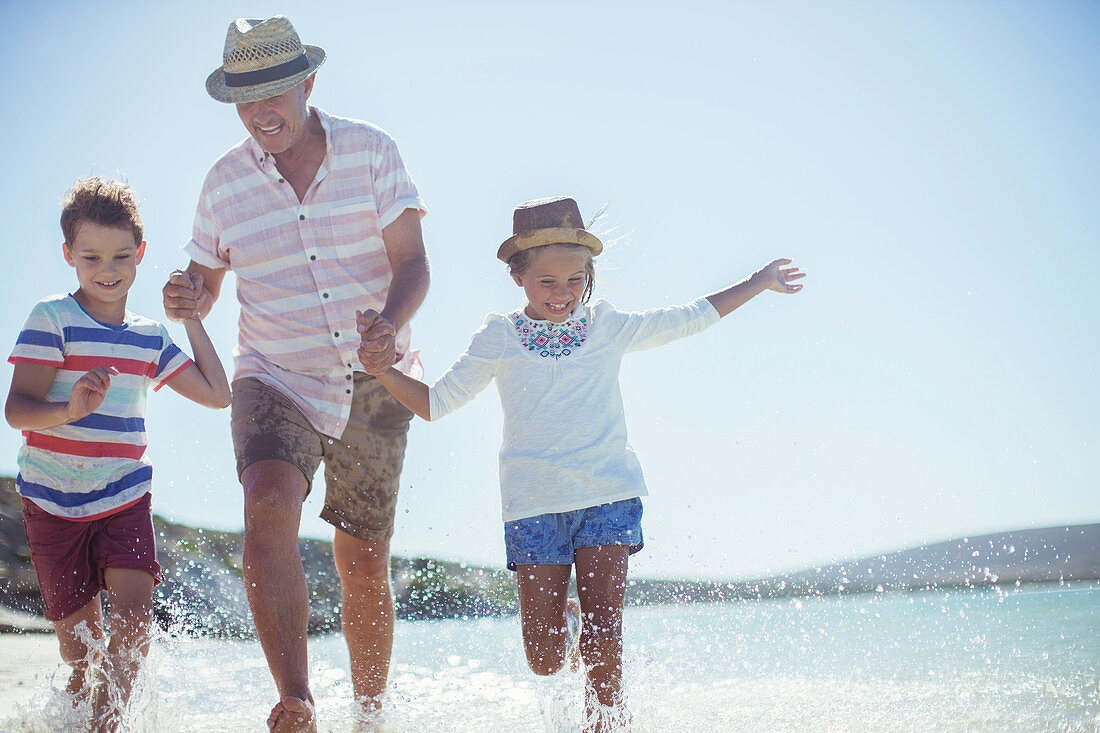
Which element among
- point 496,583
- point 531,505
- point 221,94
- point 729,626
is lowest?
point 729,626

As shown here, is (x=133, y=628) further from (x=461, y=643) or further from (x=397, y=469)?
(x=461, y=643)

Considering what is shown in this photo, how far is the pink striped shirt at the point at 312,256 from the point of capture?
332 centimetres

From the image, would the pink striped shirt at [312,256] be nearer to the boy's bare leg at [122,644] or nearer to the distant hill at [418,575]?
the boy's bare leg at [122,644]

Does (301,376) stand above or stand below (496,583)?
above

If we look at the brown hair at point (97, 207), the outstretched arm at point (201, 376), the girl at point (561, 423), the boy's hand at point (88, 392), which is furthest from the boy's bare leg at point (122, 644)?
the brown hair at point (97, 207)

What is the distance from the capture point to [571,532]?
308 centimetres

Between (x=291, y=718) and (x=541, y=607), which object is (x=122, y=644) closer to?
(x=291, y=718)

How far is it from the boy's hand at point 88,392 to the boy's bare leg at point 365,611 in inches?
43.5

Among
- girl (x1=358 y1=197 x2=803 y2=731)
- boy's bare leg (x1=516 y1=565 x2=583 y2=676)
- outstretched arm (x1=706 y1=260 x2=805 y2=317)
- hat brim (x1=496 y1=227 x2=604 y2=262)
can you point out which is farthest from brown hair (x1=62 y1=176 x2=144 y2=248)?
outstretched arm (x1=706 y1=260 x2=805 y2=317)

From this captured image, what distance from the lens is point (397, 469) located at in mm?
3570

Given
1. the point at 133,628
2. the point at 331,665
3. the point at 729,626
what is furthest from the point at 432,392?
the point at 729,626

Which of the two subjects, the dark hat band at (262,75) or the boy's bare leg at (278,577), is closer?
the boy's bare leg at (278,577)

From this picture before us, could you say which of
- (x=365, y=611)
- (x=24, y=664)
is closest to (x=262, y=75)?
(x=365, y=611)

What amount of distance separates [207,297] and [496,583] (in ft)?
14.0
